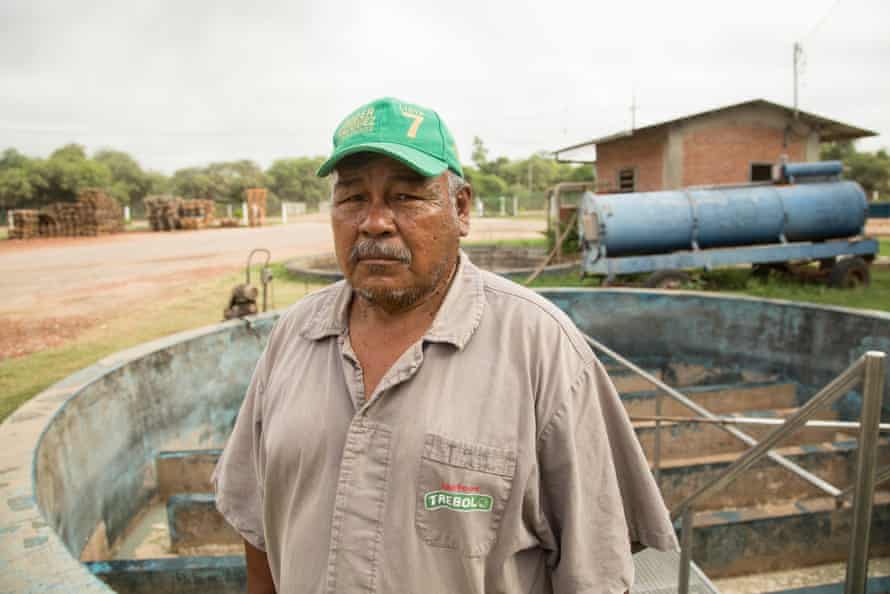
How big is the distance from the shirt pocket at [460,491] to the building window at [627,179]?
1783 centimetres

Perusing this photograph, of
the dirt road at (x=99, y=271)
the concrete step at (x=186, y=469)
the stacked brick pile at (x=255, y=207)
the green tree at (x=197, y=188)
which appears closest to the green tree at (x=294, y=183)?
the green tree at (x=197, y=188)

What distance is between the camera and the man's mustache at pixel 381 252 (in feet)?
4.45

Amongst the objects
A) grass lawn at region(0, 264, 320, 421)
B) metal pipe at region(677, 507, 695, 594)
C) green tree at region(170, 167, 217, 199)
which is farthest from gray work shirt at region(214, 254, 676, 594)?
green tree at region(170, 167, 217, 199)

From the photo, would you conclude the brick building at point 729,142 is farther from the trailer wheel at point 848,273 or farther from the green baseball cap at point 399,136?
the green baseball cap at point 399,136

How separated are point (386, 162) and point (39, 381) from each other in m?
6.14

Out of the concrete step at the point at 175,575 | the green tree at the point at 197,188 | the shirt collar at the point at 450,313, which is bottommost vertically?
the concrete step at the point at 175,575

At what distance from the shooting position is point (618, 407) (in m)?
1.29

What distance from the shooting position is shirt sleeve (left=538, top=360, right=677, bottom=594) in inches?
47.8

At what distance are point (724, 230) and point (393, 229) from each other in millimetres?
10487

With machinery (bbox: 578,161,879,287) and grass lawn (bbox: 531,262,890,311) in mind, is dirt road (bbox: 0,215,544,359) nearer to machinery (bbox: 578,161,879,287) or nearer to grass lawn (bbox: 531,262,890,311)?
grass lawn (bbox: 531,262,890,311)

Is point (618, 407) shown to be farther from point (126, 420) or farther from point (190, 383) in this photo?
point (190, 383)

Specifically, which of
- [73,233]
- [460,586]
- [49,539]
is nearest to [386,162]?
[460,586]

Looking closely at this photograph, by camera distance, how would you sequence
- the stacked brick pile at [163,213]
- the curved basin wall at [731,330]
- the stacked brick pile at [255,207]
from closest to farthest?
the curved basin wall at [731,330] → the stacked brick pile at [163,213] → the stacked brick pile at [255,207]

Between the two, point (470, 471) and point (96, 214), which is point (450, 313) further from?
point (96, 214)
